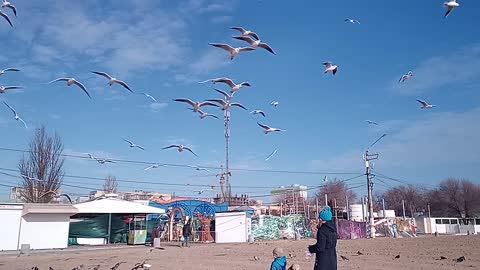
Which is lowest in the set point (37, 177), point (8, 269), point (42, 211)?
point (8, 269)

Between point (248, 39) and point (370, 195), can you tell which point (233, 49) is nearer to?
point (248, 39)

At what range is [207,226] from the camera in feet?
130

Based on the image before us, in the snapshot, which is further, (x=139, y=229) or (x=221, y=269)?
(x=139, y=229)

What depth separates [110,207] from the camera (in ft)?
110

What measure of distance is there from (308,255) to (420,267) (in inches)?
363

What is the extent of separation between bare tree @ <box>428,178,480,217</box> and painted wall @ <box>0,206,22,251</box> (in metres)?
77.3

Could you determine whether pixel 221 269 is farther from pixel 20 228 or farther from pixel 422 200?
pixel 422 200

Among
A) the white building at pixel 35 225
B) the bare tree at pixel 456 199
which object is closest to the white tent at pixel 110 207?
the white building at pixel 35 225

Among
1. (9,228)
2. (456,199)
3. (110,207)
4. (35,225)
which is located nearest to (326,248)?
(9,228)

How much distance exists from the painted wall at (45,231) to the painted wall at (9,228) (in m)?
0.39

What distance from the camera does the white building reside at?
90.7ft

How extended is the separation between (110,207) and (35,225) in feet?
19.2

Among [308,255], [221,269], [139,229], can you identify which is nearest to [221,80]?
[221,269]

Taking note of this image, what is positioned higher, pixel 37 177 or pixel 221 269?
pixel 37 177
